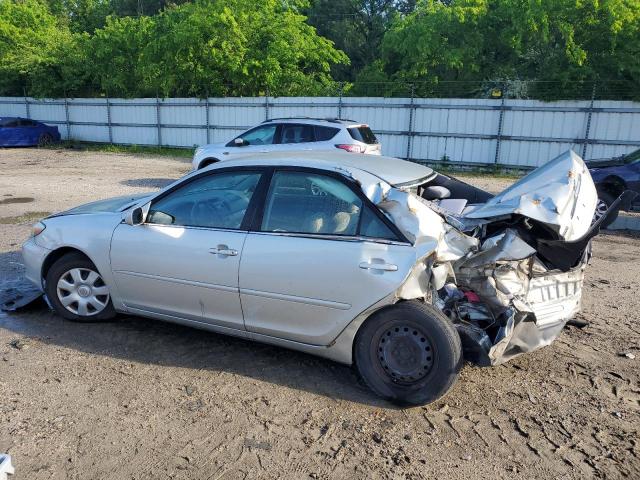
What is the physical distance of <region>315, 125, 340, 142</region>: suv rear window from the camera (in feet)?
38.6

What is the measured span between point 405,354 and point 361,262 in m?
0.68

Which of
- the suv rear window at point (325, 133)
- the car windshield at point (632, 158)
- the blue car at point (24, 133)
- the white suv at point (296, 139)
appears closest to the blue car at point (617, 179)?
the car windshield at point (632, 158)

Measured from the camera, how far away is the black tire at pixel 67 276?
4.75 m

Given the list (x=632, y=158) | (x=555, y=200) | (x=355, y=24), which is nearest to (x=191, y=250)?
(x=555, y=200)

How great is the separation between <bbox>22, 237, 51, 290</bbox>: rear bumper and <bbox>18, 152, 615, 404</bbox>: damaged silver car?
558 millimetres

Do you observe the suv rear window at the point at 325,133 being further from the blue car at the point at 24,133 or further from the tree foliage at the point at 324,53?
the blue car at the point at 24,133

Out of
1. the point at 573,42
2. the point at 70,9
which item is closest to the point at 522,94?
the point at 573,42

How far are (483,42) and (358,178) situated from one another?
1786 cm

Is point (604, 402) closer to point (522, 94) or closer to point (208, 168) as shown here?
point (208, 168)

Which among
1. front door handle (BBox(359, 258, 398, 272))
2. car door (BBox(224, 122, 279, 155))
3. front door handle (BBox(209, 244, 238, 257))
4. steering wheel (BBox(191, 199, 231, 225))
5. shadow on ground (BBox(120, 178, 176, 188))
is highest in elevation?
steering wheel (BBox(191, 199, 231, 225))

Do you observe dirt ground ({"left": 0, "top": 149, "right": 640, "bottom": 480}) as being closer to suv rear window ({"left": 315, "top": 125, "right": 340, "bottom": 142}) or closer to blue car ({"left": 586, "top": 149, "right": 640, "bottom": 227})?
blue car ({"left": 586, "top": 149, "right": 640, "bottom": 227})

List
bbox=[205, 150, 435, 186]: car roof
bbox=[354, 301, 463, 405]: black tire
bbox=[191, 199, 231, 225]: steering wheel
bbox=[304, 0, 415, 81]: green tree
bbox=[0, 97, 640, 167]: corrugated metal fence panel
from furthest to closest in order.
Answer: bbox=[304, 0, 415, 81]: green tree → bbox=[0, 97, 640, 167]: corrugated metal fence panel → bbox=[191, 199, 231, 225]: steering wheel → bbox=[205, 150, 435, 186]: car roof → bbox=[354, 301, 463, 405]: black tire

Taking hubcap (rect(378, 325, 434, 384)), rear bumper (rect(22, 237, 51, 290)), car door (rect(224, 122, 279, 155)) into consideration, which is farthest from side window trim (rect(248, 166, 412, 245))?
car door (rect(224, 122, 279, 155))

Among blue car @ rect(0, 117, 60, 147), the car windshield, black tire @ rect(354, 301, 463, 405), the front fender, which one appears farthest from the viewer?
blue car @ rect(0, 117, 60, 147)
